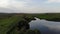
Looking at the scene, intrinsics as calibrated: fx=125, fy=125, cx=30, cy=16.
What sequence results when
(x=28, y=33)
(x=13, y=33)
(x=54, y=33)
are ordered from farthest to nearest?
(x=54, y=33) → (x=28, y=33) → (x=13, y=33)

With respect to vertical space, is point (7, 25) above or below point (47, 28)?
above

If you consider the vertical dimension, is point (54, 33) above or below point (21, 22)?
below

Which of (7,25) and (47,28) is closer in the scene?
(7,25)

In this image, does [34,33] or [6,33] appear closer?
[6,33]

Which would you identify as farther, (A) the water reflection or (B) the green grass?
(A) the water reflection

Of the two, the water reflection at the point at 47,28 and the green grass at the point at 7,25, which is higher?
the green grass at the point at 7,25

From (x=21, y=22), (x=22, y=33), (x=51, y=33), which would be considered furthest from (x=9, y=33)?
(x=51, y=33)

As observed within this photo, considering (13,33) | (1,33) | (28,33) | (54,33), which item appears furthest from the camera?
(54,33)

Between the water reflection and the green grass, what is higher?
the green grass

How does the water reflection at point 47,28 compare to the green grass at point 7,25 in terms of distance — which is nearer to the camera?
the green grass at point 7,25

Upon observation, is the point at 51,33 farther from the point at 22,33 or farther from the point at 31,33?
the point at 22,33
